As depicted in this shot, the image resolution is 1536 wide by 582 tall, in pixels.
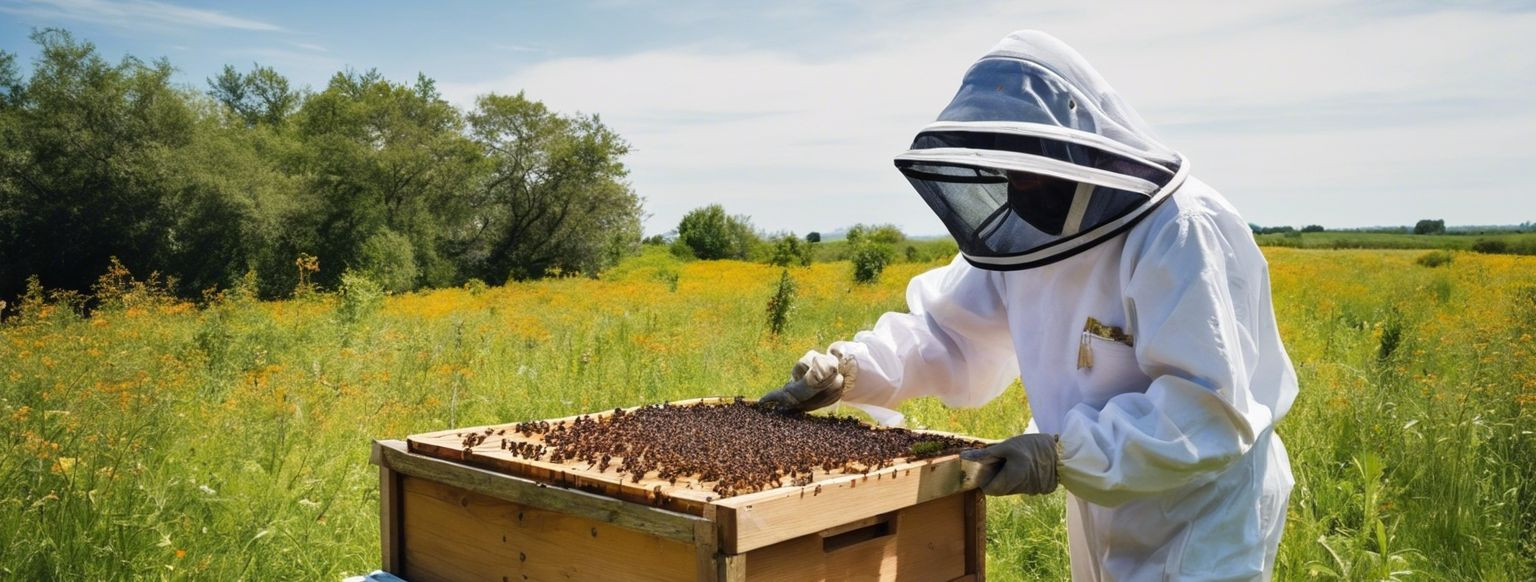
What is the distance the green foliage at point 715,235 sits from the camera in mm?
45188

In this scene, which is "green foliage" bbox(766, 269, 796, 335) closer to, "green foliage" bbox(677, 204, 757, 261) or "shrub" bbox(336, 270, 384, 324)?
"shrub" bbox(336, 270, 384, 324)

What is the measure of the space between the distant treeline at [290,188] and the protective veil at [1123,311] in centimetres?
2351

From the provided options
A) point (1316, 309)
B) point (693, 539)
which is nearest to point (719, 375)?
point (693, 539)

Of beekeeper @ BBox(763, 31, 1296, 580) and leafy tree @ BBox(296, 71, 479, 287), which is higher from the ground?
leafy tree @ BBox(296, 71, 479, 287)

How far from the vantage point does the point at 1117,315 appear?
2.52 metres

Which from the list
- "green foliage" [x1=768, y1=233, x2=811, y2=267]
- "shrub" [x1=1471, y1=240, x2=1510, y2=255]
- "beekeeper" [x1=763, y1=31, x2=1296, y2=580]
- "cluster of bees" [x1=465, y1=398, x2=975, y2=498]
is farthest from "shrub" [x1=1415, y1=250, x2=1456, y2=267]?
"cluster of bees" [x1=465, y1=398, x2=975, y2=498]

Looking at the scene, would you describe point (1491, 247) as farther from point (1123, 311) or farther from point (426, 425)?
point (1123, 311)

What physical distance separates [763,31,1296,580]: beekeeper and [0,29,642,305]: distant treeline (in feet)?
77.0

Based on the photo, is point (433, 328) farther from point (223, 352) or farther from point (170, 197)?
point (170, 197)

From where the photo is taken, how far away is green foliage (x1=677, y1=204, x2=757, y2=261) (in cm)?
4519

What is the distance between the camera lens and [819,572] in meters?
2.22

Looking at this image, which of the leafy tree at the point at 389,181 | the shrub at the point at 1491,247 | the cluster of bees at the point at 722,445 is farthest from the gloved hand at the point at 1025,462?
the leafy tree at the point at 389,181

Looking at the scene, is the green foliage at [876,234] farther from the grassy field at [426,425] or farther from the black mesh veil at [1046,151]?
the black mesh veil at [1046,151]

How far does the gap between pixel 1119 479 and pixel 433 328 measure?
1140cm
